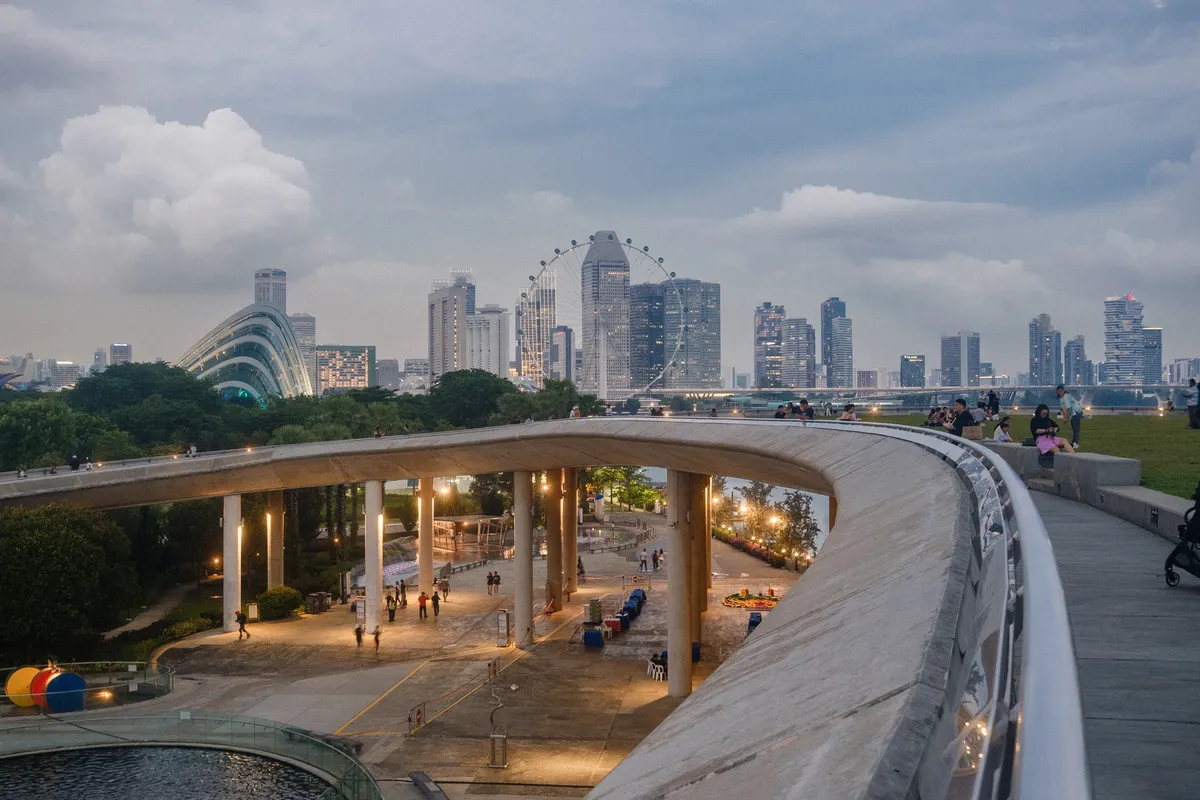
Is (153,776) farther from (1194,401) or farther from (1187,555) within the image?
(1194,401)

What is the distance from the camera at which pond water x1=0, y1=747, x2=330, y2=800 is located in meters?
22.3

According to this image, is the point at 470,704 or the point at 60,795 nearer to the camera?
the point at 60,795

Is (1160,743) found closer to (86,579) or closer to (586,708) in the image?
(586,708)

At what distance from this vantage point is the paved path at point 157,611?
40656 millimetres

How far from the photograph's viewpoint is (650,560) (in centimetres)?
6209

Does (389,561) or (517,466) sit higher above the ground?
(517,466)

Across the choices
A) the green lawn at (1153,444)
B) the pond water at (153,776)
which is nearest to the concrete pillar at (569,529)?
the green lawn at (1153,444)

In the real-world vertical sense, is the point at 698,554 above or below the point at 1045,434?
below

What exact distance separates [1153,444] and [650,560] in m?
39.7

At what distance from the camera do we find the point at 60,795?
22.3 m

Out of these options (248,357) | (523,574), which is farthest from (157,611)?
(248,357)

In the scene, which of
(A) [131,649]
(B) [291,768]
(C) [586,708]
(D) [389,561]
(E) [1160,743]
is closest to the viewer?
(E) [1160,743]

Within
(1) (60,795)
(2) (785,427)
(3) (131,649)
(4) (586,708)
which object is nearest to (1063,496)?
(2) (785,427)

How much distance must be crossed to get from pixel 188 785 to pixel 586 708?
435 inches
